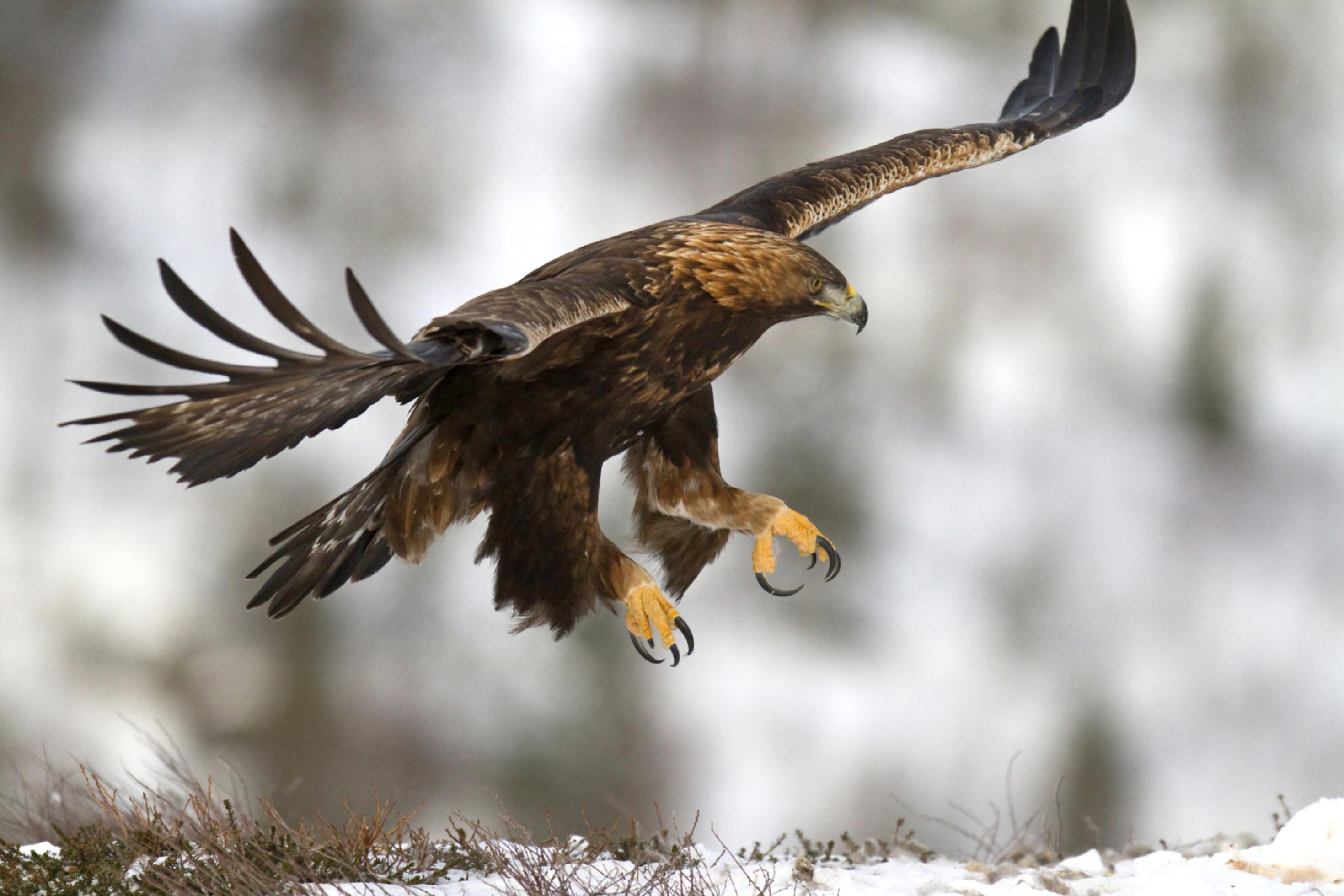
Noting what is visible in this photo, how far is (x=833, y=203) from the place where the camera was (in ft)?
15.1

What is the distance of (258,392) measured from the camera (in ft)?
9.19

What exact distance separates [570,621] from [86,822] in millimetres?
2096

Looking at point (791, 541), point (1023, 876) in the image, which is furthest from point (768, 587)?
point (1023, 876)

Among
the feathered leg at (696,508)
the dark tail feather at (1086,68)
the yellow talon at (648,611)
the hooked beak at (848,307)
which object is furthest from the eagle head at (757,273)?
Answer: the dark tail feather at (1086,68)

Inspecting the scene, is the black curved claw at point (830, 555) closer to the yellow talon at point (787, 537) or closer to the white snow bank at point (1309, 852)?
the yellow talon at point (787, 537)

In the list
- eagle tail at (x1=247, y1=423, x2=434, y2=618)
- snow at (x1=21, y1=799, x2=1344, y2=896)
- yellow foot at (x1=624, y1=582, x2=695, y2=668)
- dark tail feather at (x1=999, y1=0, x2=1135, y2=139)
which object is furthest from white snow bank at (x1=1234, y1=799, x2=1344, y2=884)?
eagle tail at (x1=247, y1=423, x2=434, y2=618)

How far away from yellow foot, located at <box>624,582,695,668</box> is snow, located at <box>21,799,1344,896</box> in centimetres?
67

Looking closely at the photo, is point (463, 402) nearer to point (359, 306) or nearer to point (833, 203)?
point (359, 306)

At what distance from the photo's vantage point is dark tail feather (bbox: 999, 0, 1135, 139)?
554 cm

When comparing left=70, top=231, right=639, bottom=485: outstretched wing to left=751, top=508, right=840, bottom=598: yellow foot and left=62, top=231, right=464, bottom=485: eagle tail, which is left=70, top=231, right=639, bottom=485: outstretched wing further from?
left=751, top=508, right=840, bottom=598: yellow foot

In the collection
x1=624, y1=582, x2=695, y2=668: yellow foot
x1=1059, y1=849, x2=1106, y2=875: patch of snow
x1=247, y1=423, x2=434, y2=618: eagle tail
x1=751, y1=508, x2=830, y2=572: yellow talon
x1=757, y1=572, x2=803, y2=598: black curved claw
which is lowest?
x1=247, y1=423, x2=434, y2=618: eagle tail

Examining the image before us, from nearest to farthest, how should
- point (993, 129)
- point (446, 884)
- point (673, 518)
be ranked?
point (446, 884)
point (673, 518)
point (993, 129)

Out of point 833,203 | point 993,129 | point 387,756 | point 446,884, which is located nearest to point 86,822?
point 446,884

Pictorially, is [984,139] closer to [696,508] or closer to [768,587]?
[696,508]
